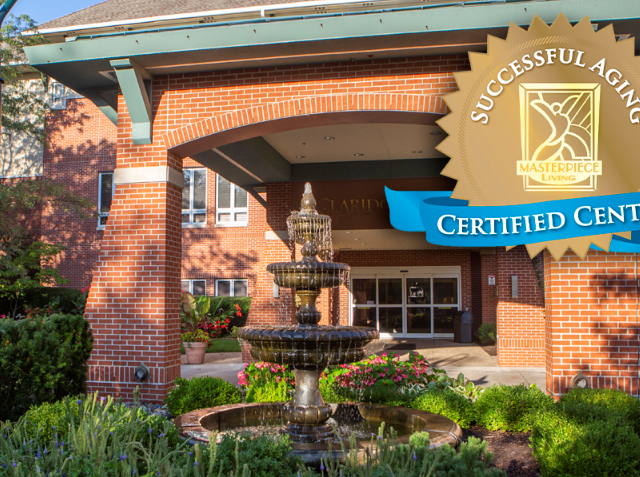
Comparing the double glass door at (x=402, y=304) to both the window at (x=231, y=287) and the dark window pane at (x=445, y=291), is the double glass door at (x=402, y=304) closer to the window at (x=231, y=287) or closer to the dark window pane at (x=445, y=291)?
the dark window pane at (x=445, y=291)

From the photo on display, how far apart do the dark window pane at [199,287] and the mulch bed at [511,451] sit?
19.0m

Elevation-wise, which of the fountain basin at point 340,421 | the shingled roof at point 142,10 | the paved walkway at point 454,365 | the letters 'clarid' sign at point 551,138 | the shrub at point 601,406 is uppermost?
the shingled roof at point 142,10

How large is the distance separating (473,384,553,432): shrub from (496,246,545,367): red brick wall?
24.7 ft

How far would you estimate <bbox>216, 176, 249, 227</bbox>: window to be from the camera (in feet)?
80.1

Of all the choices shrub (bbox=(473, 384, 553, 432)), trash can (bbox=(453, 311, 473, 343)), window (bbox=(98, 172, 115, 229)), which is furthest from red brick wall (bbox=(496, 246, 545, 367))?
window (bbox=(98, 172, 115, 229))

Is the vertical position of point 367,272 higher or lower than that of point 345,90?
lower

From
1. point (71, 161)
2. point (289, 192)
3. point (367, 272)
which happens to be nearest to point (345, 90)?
point (289, 192)

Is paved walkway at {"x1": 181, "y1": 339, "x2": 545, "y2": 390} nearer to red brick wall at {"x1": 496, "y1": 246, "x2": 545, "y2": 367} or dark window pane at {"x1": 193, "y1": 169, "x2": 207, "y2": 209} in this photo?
red brick wall at {"x1": 496, "y1": 246, "x2": 545, "y2": 367}

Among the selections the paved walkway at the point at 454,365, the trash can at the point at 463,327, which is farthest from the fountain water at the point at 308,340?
the trash can at the point at 463,327

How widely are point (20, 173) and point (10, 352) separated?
72.8ft

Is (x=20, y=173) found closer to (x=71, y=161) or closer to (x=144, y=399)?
(x=71, y=161)

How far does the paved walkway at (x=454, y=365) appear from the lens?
12.2m

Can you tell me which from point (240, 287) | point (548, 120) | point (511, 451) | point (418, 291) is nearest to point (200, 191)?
point (240, 287)

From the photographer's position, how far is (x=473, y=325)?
2244 centimetres
